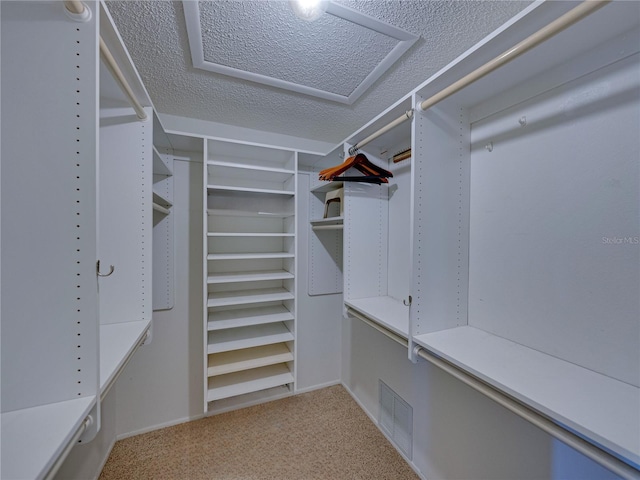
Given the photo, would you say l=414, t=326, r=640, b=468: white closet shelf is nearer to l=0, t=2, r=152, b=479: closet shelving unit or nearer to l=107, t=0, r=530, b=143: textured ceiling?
l=0, t=2, r=152, b=479: closet shelving unit

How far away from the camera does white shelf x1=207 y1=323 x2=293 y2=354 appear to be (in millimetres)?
1727

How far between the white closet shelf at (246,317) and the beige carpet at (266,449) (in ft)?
2.79

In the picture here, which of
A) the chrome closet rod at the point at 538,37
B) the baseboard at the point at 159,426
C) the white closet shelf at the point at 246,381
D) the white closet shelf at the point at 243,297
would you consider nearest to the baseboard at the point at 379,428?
the white closet shelf at the point at 246,381

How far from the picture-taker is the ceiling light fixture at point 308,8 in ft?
2.97

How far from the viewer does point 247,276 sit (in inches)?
69.9

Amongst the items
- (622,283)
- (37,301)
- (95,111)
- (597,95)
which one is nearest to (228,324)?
(37,301)

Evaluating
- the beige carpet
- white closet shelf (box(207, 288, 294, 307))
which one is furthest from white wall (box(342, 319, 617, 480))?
white closet shelf (box(207, 288, 294, 307))

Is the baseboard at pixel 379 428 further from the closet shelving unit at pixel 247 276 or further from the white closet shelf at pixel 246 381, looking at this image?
the white closet shelf at pixel 246 381

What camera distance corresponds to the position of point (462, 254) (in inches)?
48.2

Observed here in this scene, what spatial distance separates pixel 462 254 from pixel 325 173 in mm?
1017

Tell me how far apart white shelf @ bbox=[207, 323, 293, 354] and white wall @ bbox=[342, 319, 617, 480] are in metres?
0.78

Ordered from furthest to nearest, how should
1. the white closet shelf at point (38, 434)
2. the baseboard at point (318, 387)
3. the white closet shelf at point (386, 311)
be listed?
the baseboard at point (318, 387) < the white closet shelf at point (386, 311) < the white closet shelf at point (38, 434)

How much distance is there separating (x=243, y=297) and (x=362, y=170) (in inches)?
50.9

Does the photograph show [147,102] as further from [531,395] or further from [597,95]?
[531,395]
